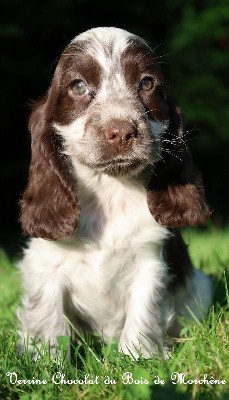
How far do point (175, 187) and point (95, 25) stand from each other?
31.3 ft

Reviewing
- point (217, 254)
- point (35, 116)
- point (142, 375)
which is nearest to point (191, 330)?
point (142, 375)

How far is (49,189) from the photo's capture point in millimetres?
4574

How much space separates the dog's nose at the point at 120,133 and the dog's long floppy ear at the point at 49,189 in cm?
60

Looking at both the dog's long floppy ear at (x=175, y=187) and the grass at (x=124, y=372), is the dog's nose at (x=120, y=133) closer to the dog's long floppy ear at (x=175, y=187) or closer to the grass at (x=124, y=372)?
the dog's long floppy ear at (x=175, y=187)

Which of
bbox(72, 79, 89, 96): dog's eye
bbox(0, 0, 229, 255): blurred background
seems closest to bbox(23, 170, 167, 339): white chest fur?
bbox(72, 79, 89, 96): dog's eye

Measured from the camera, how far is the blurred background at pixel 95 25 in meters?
13.4

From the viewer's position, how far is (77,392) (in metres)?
3.59

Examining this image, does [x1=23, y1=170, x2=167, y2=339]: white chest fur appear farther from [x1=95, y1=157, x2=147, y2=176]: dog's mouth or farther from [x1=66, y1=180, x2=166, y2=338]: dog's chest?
[x1=95, y1=157, x2=147, y2=176]: dog's mouth

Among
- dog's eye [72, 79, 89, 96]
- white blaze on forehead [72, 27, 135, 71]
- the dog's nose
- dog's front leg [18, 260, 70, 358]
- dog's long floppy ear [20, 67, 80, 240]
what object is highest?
white blaze on forehead [72, 27, 135, 71]

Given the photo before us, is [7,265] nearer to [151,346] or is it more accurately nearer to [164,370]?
[151,346]

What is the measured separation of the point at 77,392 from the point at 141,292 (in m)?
1.11

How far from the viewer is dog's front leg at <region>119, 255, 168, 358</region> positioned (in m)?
4.52

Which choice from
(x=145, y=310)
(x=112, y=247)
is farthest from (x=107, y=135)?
(x=145, y=310)

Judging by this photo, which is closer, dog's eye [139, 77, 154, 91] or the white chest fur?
dog's eye [139, 77, 154, 91]
